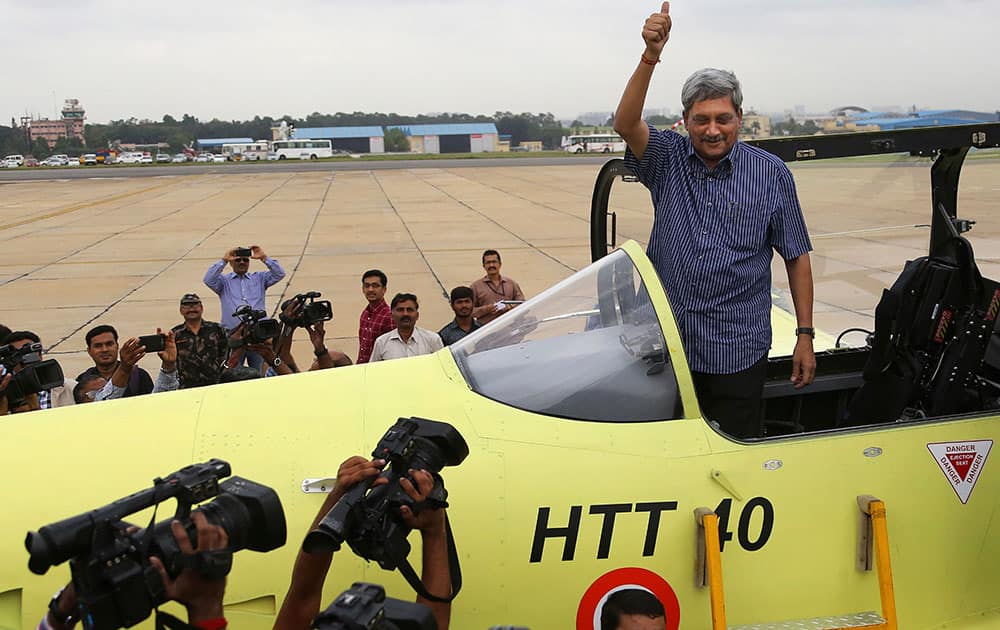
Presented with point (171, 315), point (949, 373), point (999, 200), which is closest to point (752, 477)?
point (949, 373)

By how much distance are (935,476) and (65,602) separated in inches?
114

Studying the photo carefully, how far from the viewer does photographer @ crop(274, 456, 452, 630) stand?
7.60 ft

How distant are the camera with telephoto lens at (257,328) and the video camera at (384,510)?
3.77 m

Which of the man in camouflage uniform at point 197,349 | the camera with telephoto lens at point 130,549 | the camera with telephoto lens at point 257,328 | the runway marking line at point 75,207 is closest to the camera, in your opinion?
the camera with telephoto lens at point 130,549

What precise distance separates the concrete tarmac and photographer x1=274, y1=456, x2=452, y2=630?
2091 millimetres

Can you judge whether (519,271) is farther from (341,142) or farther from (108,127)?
(108,127)

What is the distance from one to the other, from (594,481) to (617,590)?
15.0 inches

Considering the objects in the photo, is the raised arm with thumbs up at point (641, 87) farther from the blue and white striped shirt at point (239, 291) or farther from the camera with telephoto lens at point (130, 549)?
the blue and white striped shirt at point (239, 291)

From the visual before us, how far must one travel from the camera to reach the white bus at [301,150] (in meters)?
88.7

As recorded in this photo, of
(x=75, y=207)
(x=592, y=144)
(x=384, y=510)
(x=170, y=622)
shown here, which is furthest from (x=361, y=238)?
(x=592, y=144)

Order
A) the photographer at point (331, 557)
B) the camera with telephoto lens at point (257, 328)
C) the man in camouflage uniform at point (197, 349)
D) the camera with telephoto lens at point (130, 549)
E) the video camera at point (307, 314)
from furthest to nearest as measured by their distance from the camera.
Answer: the man in camouflage uniform at point (197, 349), the camera with telephoto lens at point (257, 328), the video camera at point (307, 314), the photographer at point (331, 557), the camera with telephoto lens at point (130, 549)

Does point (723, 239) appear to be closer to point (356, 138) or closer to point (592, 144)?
point (592, 144)

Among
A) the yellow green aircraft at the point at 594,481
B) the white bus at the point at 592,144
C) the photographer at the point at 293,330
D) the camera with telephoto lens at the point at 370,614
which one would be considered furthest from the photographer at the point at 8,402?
the white bus at the point at 592,144

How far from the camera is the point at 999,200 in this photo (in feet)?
18.0
